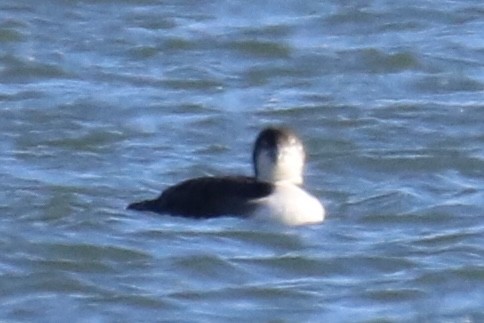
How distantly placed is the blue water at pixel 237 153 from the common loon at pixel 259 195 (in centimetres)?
10

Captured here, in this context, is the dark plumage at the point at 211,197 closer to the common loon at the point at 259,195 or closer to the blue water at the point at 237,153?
the common loon at the point at 259,195

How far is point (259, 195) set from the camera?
17.2 metres

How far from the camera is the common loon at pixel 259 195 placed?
56.3ft

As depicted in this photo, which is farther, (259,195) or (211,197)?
(259,195)

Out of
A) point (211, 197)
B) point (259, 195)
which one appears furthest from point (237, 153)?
point (211, 197)

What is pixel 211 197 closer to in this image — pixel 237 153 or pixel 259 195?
pixel 259 195

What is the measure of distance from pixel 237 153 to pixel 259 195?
7.66ft

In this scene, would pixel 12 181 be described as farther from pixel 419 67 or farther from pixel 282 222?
pixel 419 67

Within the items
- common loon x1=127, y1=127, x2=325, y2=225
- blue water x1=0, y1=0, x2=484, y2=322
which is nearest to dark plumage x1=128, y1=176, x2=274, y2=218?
common loon x1=127, y1=127, x2=325, y2=225

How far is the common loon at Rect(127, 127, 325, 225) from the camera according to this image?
1716 cm

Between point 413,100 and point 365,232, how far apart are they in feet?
12.9

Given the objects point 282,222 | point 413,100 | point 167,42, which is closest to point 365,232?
point 282,222

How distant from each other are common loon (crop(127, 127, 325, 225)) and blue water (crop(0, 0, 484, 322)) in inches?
4.1

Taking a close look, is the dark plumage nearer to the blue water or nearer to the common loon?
the common loon
